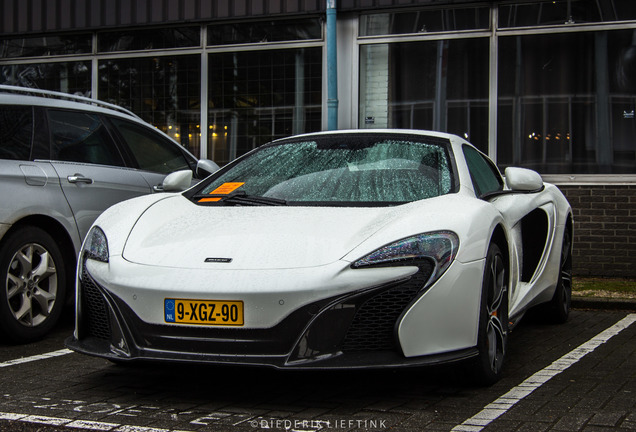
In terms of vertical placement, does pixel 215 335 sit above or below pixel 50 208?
below

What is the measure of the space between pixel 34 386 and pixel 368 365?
6.12 ft

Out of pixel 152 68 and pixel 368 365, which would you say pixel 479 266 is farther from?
pixel 152 68

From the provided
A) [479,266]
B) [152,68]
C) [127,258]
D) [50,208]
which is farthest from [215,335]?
[152,68]

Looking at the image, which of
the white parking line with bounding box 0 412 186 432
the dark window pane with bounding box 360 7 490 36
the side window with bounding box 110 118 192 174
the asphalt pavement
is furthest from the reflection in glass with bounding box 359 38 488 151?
the white parking line with bounding box 0 412 186 432

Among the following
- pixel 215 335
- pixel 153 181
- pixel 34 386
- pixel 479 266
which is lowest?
pixel 34 386

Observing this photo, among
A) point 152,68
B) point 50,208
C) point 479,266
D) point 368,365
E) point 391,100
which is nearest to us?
point 368,365

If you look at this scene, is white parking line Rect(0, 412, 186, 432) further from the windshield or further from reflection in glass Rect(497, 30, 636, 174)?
reflection in glass Rect(497, 30, 636, 174)

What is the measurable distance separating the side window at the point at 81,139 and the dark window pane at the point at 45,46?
6.40 m

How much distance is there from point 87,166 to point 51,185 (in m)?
0.50

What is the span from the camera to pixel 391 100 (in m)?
11.3

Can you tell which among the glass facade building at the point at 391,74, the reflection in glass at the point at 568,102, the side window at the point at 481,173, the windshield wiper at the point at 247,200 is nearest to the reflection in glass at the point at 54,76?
the glass facade building at the point at 391,74

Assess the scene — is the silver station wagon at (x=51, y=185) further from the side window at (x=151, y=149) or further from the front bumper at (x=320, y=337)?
the front bumper at (x=320, y=337)

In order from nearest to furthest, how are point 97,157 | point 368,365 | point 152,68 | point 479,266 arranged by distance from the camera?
point 368,365 < point 479,266 < point 97,157 < point 152,68

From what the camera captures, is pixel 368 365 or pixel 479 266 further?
pixel 479 266
